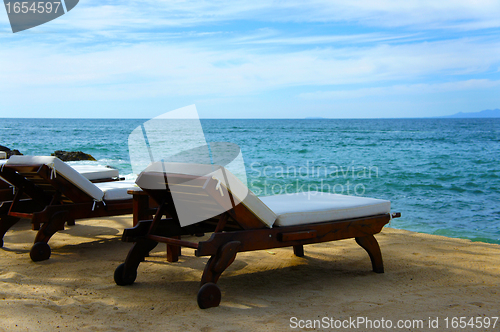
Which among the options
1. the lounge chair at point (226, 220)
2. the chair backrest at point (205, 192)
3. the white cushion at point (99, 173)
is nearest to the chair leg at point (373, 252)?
the lounge chair at point (226, 220)

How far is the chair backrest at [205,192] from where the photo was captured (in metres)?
2.75

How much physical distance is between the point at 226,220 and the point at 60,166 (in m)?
1.93

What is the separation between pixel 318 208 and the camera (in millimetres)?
3303

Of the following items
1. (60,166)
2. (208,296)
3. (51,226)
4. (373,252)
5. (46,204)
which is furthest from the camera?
(46,204)

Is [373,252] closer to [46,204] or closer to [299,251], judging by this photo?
[299,251]

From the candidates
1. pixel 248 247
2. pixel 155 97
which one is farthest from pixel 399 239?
pixel 155 97

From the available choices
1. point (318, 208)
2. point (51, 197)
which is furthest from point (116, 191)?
point (318, 208)

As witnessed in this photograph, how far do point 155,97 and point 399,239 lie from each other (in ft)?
86.8

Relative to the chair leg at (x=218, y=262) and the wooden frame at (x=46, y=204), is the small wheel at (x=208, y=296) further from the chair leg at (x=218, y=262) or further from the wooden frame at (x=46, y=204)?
the wooden frame at (x=46, y=204)

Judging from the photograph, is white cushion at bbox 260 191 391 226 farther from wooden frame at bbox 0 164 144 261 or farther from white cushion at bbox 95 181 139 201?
wooden frame at bbox 0 164 144 261

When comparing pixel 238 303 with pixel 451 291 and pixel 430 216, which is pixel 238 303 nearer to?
pixel 451 291

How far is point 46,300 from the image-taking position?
9.32ft

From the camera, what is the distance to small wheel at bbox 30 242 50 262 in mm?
3920

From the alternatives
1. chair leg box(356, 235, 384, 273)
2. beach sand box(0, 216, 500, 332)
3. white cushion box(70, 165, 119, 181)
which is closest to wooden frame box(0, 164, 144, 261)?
beach sand box(0, 216, 500, 332)
